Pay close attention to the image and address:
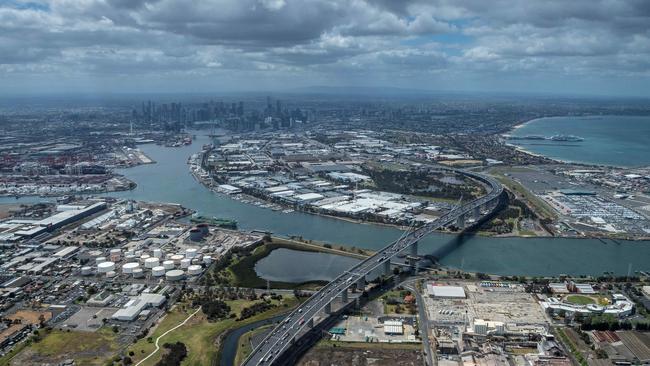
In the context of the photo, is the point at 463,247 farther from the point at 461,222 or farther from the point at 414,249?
the point at 414,249

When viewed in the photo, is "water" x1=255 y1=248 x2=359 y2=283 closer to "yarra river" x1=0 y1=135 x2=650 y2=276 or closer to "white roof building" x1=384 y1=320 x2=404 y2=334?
"yarra river" x1=0 y1=135 x2=650 y2=276

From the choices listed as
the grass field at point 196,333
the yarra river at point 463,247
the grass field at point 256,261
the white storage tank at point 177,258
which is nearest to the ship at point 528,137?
the yarra river at point 463,247

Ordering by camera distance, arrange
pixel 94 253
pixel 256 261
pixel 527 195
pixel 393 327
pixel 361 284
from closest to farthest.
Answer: pixel 393 327
pixel 361 284
pixel 256 261
pixel 94 253
pixel 527 195

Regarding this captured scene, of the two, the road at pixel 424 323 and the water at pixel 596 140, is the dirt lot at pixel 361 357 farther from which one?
the water at pixel 596 140

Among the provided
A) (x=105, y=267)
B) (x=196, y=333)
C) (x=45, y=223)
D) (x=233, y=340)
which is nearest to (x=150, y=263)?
(x=105, y=267)

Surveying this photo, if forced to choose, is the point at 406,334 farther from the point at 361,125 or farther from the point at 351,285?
the point at 361,125

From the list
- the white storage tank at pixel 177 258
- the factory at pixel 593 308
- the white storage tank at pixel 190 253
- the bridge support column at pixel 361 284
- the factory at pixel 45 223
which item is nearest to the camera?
the factory at pixel 593 308
